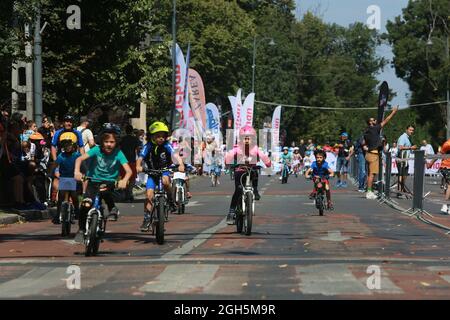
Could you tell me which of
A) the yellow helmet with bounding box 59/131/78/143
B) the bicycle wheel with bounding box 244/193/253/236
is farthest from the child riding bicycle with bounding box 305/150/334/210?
the yellow helmet with bounding box 59/131/78/143

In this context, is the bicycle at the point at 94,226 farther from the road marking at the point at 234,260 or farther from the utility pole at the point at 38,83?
the utility pole at the point at 38,83

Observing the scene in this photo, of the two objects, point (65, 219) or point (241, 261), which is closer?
point (241, 261)

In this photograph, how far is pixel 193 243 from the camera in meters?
14.6

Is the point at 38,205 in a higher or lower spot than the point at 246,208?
lower

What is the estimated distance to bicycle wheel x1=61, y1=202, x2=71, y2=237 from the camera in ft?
54.1

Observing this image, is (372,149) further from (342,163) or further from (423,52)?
(423,52)

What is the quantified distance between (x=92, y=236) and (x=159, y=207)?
166 cm

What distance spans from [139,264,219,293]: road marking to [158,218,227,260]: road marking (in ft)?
4.09

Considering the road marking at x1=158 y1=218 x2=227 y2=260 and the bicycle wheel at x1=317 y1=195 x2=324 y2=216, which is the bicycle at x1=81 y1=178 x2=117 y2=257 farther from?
the bicycle wheel at x1=317 y1=195 x2=324 y2=216

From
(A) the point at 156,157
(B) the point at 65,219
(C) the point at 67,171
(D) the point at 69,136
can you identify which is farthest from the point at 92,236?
(D) the point at 69,136

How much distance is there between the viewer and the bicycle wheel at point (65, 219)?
16.5 m

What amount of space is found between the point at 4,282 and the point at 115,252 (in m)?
3.28

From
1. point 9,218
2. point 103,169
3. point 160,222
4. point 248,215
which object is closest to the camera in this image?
point 103,169
